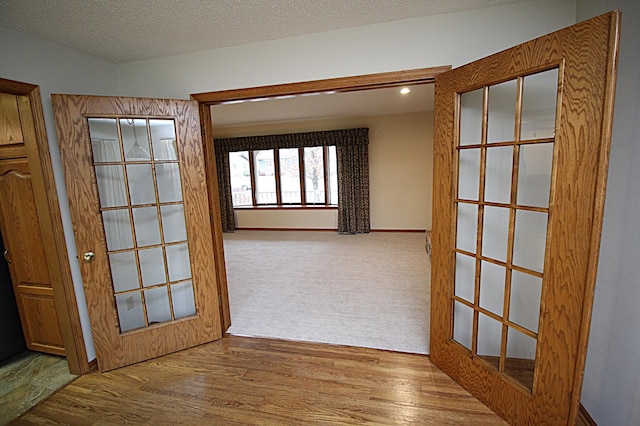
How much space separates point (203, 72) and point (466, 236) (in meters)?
2.31

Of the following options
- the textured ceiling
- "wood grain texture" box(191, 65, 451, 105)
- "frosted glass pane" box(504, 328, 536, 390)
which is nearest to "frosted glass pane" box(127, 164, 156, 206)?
"wood grain texture" box(191, 65, 451, 105)

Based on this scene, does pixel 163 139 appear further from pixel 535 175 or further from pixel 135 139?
pixel 535 175

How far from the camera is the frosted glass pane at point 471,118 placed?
1.68 m

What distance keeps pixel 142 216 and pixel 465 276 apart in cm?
242

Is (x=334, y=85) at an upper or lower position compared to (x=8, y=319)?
upper

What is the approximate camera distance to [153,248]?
2.24 metres

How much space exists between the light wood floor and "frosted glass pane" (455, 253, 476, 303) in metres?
0.62

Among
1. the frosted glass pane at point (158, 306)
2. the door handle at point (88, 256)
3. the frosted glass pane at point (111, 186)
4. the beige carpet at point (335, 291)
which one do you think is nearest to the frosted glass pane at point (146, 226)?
the frosted glass pane at point (111, 186)

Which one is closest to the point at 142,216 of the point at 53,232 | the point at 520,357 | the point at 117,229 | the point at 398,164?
the point at 117,229

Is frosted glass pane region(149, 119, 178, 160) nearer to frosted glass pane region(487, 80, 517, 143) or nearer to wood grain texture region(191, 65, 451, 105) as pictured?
wood grain texture region(191, 65, 451, 105)

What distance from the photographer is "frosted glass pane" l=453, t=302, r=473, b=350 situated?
1847 millimetres

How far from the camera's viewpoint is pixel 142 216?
2.20 m

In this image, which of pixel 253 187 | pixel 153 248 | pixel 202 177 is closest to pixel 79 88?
pixel 202 177

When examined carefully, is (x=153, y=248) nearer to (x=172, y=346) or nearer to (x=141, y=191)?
(x=141, y=191)
